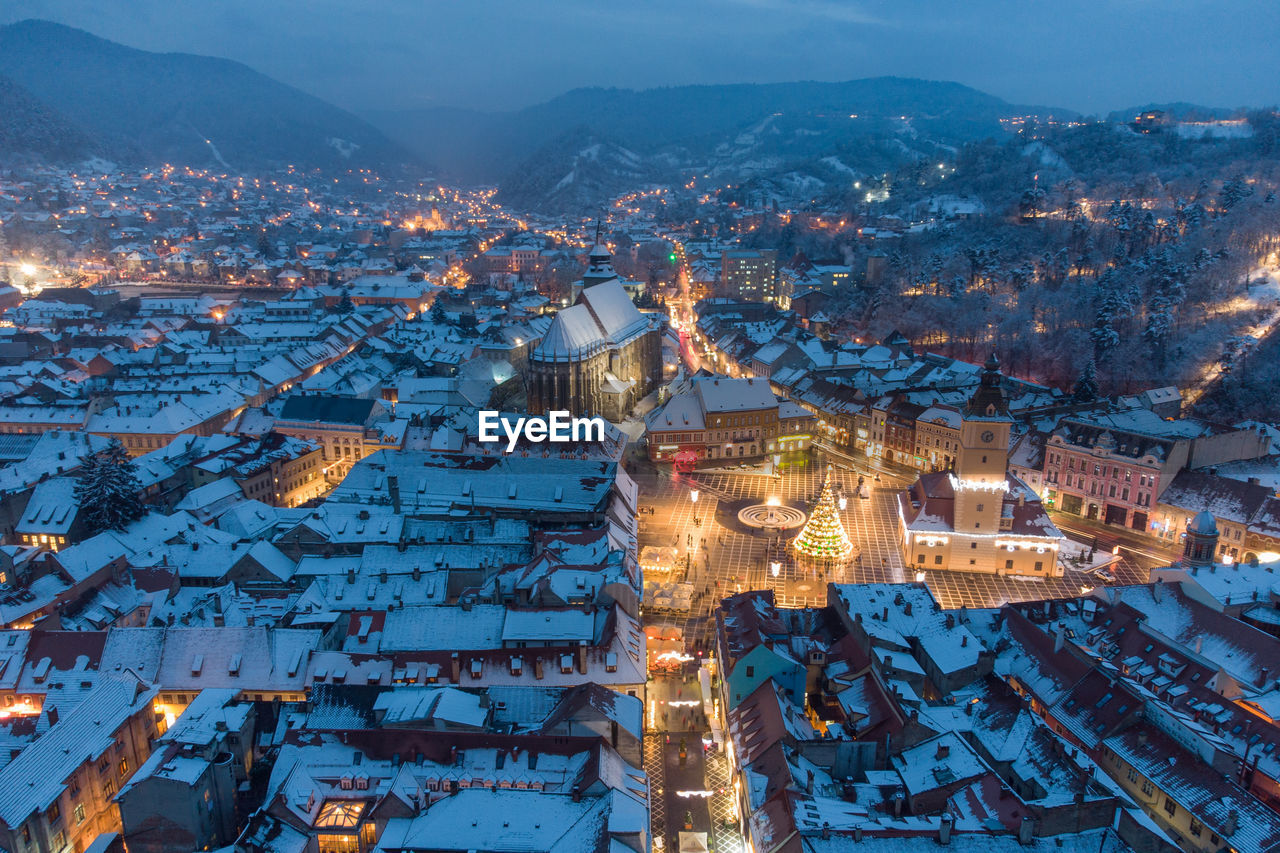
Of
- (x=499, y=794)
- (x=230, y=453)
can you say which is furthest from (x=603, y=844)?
(x=230, y=453)

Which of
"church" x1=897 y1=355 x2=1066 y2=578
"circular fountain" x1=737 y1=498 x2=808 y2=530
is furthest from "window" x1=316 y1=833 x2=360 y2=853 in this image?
"church" x1=897 y1=355 x2=1066 y2=578

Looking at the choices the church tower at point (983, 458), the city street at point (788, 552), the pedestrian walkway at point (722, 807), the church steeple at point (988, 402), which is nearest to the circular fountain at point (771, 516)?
the city street at point (788, 552)

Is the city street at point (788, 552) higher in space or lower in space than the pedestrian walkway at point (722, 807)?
higher

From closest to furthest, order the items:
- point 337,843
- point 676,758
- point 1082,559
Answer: point 337,843
point 676,758
point 1082,559

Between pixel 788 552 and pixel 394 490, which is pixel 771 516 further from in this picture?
pixel 394 490

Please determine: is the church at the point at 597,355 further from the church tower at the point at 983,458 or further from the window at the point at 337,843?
the window at the point at 337,843

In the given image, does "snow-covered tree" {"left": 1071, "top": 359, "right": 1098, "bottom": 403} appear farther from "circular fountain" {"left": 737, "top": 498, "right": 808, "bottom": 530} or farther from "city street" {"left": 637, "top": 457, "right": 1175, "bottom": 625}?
"circular fountain" {"left": 737, "top": 498, "right": 808, "bottom": 530}

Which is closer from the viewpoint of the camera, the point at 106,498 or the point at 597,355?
the point at 106,498

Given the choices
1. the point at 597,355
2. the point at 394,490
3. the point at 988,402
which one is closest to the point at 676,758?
the point at 394,490

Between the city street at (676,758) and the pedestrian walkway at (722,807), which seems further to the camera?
the city street at (676,758)
